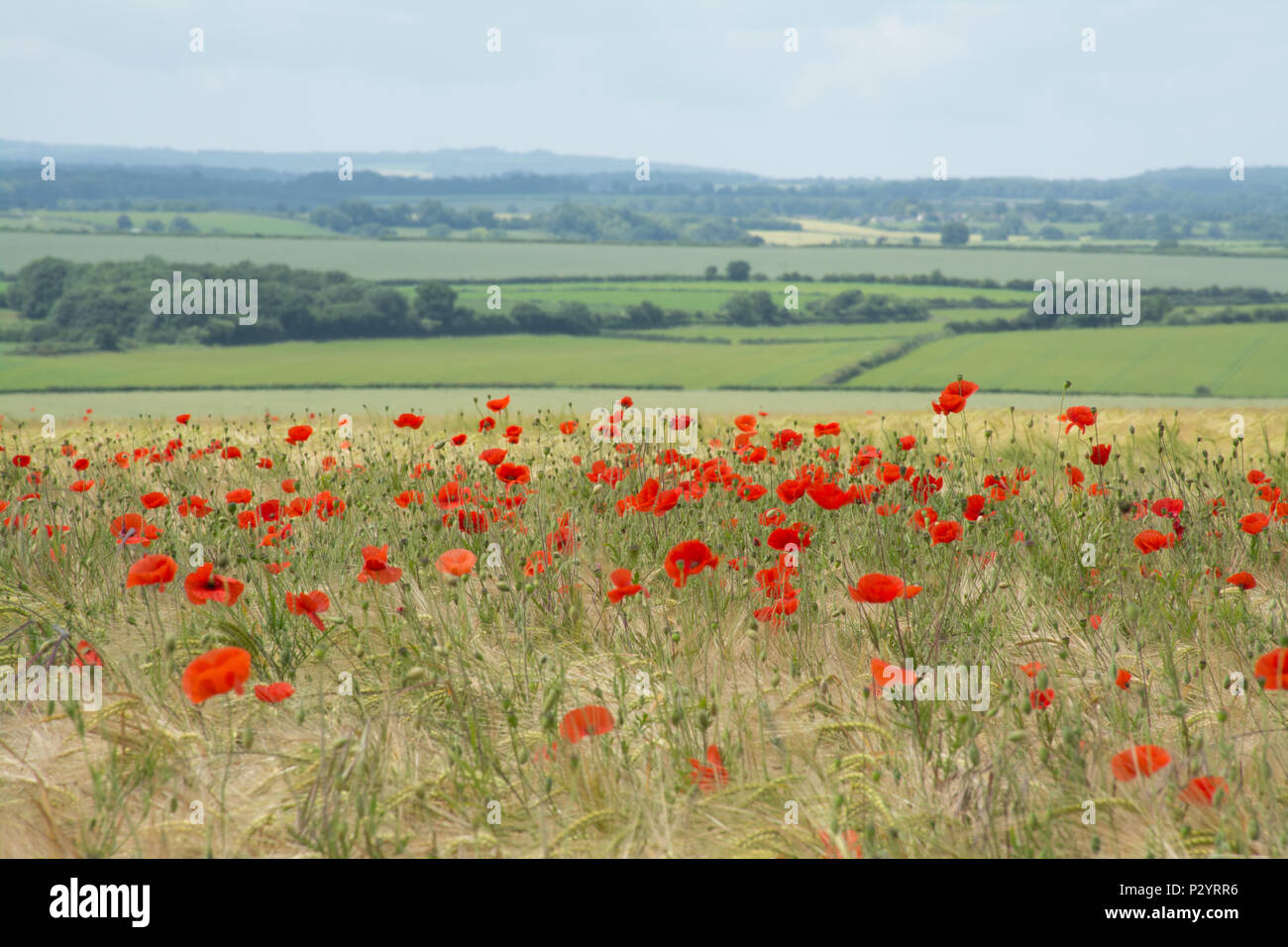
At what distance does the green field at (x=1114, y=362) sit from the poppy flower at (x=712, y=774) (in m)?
28.2

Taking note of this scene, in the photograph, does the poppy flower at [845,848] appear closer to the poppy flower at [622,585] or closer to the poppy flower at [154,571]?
the poppy flower at [622,585]

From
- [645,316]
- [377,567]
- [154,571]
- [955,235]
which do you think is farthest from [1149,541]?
[955,235]

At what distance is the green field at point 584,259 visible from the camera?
65688 mm

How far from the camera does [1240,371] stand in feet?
107

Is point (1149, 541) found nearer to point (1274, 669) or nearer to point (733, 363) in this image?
point (1274, 669)

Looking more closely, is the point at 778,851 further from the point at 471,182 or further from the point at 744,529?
the point at 471,182

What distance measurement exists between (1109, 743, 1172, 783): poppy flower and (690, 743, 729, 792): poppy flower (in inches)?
33.0

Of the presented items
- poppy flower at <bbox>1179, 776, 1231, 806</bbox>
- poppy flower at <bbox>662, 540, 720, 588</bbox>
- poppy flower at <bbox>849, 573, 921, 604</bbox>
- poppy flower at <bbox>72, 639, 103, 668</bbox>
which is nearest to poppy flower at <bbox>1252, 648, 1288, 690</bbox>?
poppy flower at <bbox>1179, 776, 1231, 806</bbox>

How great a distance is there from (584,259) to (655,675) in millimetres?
85700

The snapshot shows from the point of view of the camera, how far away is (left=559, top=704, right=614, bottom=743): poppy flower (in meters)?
2.16

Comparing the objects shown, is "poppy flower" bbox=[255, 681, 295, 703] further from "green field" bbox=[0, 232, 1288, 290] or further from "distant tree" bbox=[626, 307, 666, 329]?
"green field" bbox=[0, 232, 1288, 290]

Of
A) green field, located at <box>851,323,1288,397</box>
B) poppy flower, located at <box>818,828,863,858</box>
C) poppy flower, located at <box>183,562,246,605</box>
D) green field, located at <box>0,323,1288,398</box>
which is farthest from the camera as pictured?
green field, located at <box>0,323,1288,398</box>

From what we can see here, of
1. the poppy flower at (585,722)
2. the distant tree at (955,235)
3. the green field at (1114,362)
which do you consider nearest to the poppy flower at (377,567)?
the poppy flower at (585,722)
